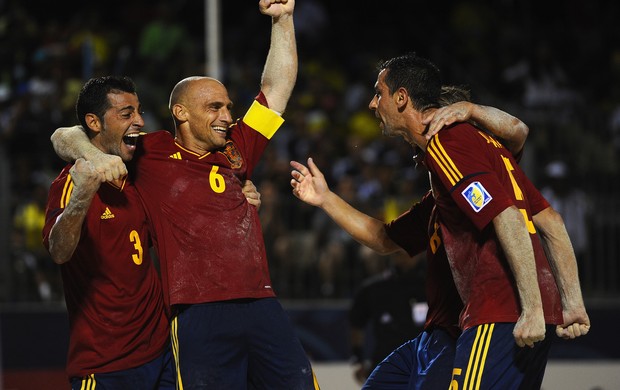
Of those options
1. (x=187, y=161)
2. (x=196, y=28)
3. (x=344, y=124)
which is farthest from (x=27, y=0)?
(x=187, y=161)

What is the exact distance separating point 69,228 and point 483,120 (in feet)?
7.34

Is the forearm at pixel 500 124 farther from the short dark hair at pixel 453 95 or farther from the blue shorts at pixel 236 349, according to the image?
the blue shorts at pixel 236 349

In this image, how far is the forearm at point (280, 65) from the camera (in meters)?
5.99

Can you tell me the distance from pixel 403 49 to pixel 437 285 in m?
11.1

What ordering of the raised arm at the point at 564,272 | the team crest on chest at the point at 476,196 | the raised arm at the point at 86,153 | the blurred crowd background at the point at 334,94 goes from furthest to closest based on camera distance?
the blurred crowd background at the point at 334,94 → the raised arm at the point at 564,272 → the raised arm at the point at 86,153 → the team crest on chest at the point at 476,196

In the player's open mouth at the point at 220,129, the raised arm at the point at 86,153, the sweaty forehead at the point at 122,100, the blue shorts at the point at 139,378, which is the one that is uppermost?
the sweaty forehead at the point at 122,100

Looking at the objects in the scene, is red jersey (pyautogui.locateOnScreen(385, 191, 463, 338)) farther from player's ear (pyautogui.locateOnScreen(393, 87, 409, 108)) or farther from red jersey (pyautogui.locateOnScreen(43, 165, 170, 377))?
red jersey (pyautogui.locateOnScreen(43, 165, 170, 377))

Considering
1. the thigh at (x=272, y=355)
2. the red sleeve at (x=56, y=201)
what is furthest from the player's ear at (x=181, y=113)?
the thigh at (x=272, y=355)

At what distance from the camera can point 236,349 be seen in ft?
17.5

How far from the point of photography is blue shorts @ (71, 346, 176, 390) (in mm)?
5559

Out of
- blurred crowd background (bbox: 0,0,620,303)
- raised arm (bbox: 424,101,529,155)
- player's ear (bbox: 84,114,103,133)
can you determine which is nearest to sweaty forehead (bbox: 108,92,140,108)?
player's ear (bbox: 84,114,103,133)

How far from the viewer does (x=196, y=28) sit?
16516 millimetres

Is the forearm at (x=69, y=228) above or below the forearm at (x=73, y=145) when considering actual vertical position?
below

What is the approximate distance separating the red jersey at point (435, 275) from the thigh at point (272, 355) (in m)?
0.82
